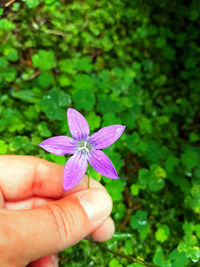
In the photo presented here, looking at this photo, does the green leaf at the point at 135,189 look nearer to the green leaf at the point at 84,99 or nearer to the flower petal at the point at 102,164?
the green leaf at the point at 84,99

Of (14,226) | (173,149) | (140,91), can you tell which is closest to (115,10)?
(140,91)

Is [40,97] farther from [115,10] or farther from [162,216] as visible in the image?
[162,216]

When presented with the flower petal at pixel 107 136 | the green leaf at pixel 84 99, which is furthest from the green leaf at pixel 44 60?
the flower petal at pixel 107 136

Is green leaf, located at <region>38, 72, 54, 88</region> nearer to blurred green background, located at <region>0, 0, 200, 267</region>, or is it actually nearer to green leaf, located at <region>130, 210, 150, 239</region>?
blurred green background, located at <region>0, 0, 200, 267</region>

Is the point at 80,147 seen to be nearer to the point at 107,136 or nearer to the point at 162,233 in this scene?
the point at 107,136

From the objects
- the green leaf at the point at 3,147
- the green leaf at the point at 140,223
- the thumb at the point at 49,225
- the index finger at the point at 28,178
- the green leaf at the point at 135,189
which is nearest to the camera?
the thumb at the point at 49,225

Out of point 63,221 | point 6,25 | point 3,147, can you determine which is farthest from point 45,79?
point 63,221

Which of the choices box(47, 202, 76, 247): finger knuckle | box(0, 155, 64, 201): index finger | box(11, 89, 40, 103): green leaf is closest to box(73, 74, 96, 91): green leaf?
box(11, 89, 40, 103): green leaf
